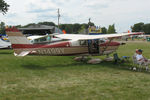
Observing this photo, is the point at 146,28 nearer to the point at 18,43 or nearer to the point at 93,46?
the point at 93,46

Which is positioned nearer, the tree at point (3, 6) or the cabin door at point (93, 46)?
the cabin door at point (93, 46)

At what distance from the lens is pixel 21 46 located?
887cm

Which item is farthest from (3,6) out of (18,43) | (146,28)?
(146,28)

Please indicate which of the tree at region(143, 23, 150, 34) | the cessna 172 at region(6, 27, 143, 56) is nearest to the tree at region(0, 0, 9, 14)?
the cessna 172 at region(6, 27, 143, 56)

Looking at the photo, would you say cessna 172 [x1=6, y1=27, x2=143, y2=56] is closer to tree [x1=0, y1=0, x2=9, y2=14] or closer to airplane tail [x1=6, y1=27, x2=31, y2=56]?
airplane tail [x1=6, y1=27, x2=31, y2=56]

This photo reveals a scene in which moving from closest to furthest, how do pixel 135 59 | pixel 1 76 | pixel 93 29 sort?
pixel 1 76, pixel 135 59, pixel 93 29

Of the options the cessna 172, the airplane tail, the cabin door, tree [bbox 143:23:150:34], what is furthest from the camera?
tree [bbox 143:23:150:34]

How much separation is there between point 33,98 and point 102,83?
2.48 meters

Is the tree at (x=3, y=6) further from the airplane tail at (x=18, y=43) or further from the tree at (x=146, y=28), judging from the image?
the tree at (x=146, y=28)

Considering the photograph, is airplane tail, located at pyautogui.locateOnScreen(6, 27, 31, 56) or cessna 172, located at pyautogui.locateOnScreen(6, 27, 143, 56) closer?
airplane tail, located at pyautogui.locateOnScreen(6, 27, 31, 56)

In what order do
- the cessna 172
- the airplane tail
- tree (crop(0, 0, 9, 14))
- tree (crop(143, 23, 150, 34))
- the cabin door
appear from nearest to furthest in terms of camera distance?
1. the airplane tail
2. the cessna 172
3. the cabin door
4. tree (crop(0, 0, 9, 14))
5. tree (crop(143, 23, 150, 34))

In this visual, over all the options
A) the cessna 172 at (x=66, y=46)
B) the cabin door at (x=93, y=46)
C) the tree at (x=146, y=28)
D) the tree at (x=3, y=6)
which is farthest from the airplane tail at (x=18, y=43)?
the tree at (x=146, y=28)

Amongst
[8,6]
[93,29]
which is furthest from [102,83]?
[93,29]

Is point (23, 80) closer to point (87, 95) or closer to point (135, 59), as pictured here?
point (87, 95)
